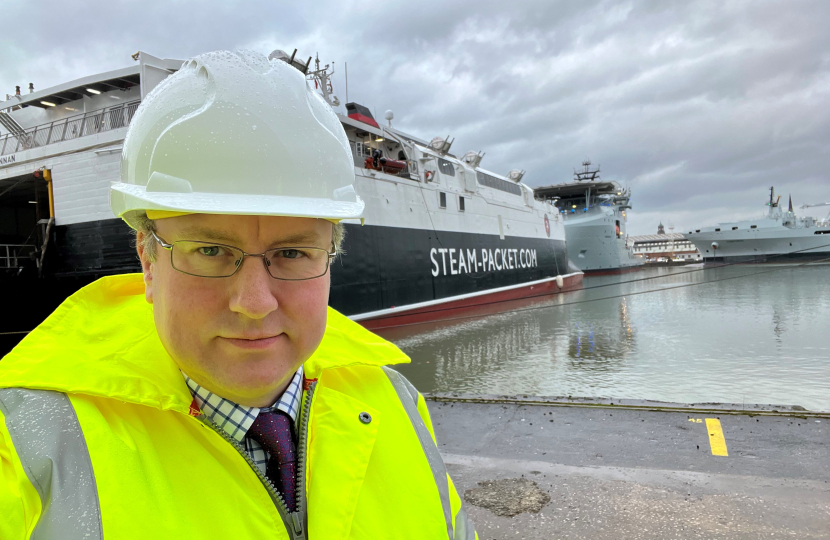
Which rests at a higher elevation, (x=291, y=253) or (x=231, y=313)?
(x=291, y=253)

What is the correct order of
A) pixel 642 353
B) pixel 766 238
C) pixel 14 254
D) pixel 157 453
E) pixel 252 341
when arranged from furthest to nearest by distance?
pixel 766 238
pixel 14 254
pixel 642 353
pixel 252 341
pixel 157 453

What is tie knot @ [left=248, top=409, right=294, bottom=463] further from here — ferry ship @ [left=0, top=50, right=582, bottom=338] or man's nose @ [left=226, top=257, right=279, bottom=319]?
ferry ship @ [left=0, top=50, right=582, bottom=338]

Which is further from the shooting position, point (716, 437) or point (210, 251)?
point (716, 437)

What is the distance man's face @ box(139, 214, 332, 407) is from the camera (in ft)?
2.92

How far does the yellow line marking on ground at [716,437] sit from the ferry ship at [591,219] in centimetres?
3263

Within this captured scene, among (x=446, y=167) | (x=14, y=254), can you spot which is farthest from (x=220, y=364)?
(x=446, y=167)

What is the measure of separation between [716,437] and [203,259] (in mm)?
3292

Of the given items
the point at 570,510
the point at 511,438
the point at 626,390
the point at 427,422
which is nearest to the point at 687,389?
the point at 626,390

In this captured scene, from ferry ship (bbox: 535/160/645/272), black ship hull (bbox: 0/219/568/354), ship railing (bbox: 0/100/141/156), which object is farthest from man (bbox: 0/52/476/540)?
ferry ship (bbox: 535/160/645/272)

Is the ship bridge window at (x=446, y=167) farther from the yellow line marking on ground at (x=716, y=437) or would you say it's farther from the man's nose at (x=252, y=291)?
the man's nose at (x=252, y=291)

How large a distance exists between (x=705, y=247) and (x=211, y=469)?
1892 inches

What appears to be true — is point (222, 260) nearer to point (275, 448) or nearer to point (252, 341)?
point (252, 341)

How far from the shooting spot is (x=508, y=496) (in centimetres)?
244

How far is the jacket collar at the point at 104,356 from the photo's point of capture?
0.77 m
